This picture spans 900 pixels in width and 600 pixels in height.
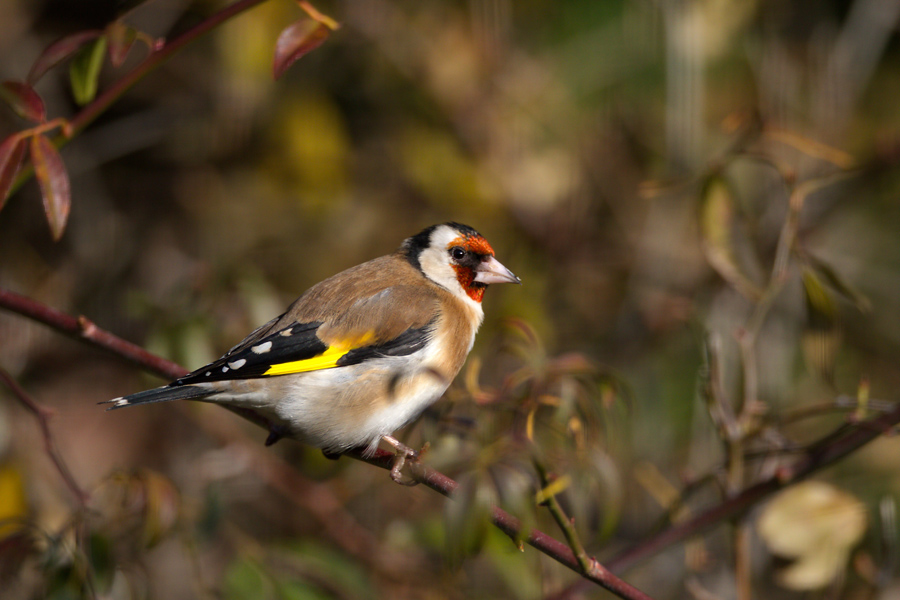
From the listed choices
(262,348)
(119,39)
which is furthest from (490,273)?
(119,39)

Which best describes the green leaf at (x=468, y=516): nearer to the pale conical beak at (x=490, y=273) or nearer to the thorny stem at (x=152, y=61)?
the thorny stem at (x=152, y=61)

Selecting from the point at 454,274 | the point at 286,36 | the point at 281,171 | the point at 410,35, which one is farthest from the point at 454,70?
the point at 286,36

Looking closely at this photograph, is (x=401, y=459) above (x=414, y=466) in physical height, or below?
below

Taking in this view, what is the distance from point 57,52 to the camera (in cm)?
201

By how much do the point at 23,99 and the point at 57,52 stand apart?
15 centimetres

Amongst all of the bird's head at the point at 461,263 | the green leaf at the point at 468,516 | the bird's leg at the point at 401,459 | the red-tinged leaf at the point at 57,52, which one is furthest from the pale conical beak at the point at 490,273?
the red-tinged leaf at the point at 57,52

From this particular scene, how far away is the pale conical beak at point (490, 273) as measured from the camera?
3.08 meters

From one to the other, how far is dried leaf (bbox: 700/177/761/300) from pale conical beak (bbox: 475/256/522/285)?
0.89 meters

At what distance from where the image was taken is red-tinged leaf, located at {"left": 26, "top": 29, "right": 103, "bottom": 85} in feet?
6.46

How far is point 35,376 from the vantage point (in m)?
5.39

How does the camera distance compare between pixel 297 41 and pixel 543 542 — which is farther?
pixel 297 41

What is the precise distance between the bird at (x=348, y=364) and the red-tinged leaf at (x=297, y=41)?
0.92m

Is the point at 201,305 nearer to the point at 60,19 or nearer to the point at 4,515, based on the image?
the point at 4,515

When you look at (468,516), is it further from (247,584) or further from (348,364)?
(247,584)
